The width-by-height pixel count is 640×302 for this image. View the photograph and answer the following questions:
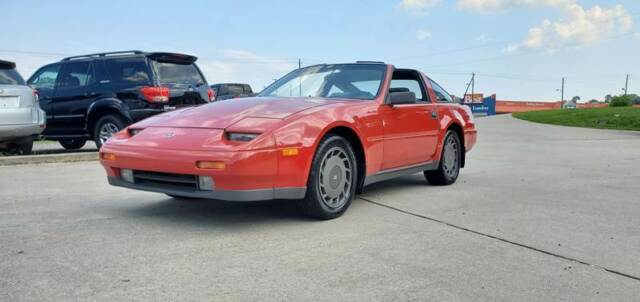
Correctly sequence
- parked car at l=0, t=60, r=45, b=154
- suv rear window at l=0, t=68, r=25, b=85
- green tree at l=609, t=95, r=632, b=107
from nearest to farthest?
parked car at l=0, t=60, r=45, b=154 → suv rear window at l=0, t=68, r=25, b=85 → green tree at l=609, t=95, r=632, b=107

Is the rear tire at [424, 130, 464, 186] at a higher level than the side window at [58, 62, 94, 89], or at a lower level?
lower

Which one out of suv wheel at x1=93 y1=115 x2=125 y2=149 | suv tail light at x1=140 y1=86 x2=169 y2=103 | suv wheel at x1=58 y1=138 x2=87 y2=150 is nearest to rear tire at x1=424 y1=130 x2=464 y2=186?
suv tail light at x1=140 y1=86 x2=169 y2=103

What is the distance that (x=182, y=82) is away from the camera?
9.38m

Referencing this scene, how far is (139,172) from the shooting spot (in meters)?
4.10

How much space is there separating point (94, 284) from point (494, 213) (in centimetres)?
333

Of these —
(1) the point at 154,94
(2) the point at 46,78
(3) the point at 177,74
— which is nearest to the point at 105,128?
(1) the point at 154,94

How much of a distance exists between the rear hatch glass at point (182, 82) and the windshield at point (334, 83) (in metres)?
3.83

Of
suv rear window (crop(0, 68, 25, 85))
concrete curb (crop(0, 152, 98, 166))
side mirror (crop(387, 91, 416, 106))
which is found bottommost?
concrete curb (crop(0, 152, 98, 166))

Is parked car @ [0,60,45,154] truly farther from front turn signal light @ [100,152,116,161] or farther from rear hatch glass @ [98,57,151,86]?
front turn signal light @ [100,152,116,161]

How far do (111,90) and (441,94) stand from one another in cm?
561

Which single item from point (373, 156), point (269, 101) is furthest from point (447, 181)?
point (269, 101)

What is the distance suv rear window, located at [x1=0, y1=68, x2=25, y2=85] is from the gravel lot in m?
2.78

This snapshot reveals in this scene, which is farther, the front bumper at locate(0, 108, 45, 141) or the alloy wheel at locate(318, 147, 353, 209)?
the front bumper at locate(0, 108, 45, 141)

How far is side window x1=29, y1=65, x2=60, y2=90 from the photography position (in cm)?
991
